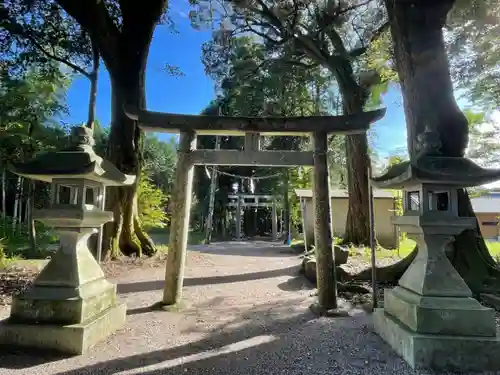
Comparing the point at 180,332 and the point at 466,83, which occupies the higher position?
the point at 466,83

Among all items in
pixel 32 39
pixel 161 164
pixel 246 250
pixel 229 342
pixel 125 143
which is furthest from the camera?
pixel 161 164

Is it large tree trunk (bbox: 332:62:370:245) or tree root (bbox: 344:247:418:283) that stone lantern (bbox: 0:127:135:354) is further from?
large tree trunk (bbox: 332:62:370:245)

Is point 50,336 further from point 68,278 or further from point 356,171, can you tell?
point 356,171

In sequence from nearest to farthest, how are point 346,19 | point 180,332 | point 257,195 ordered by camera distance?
point 180,332 < point 346,19 < point 257,195

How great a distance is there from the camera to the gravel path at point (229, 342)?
10.8 feet

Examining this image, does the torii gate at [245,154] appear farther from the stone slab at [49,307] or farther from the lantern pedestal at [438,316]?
the stone slab at [49,307]

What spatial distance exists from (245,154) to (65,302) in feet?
10.1

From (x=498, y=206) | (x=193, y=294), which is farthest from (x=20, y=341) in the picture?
(x=498, y=206)

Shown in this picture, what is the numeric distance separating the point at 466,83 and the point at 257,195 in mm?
13112

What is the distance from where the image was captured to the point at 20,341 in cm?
357

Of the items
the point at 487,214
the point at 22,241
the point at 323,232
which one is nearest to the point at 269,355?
the point at 323,232

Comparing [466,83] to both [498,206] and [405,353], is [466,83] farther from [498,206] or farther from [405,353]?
[498,206]

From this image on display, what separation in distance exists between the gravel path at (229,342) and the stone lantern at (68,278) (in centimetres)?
19

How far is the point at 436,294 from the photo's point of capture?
3.49 metres
